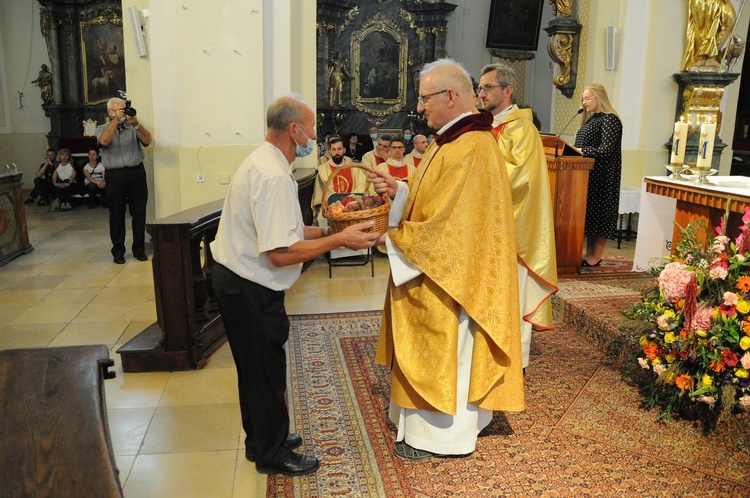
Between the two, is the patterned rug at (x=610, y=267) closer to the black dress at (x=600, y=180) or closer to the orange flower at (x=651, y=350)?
the black dress at (x=600, y=180)

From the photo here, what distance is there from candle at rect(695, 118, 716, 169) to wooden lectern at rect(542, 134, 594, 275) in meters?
1.20

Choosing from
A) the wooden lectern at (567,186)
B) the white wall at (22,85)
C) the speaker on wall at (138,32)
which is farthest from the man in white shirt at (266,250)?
the white wall at (22,85)

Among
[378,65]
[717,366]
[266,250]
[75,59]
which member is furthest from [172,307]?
[75,59]

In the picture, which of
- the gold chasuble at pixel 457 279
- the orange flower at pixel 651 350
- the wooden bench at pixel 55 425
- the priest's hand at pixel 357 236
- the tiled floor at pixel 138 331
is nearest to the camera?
the wooden bench at pixel 55 425

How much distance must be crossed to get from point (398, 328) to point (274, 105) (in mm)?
1147

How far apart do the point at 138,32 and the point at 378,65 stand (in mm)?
7811

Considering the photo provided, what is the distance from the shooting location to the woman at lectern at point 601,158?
5812 mm

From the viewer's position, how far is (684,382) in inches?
129

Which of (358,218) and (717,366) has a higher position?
(358,218)

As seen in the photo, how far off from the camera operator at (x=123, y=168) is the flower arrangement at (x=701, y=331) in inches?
223

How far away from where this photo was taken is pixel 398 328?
115 inches

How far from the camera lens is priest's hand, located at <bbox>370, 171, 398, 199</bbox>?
9.44 ft

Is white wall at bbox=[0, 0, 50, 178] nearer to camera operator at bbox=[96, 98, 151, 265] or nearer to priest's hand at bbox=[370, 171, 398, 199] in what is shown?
camera operator at bbox=[96, 98, 151, 265]

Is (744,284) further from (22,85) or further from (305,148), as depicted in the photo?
(22,85)
